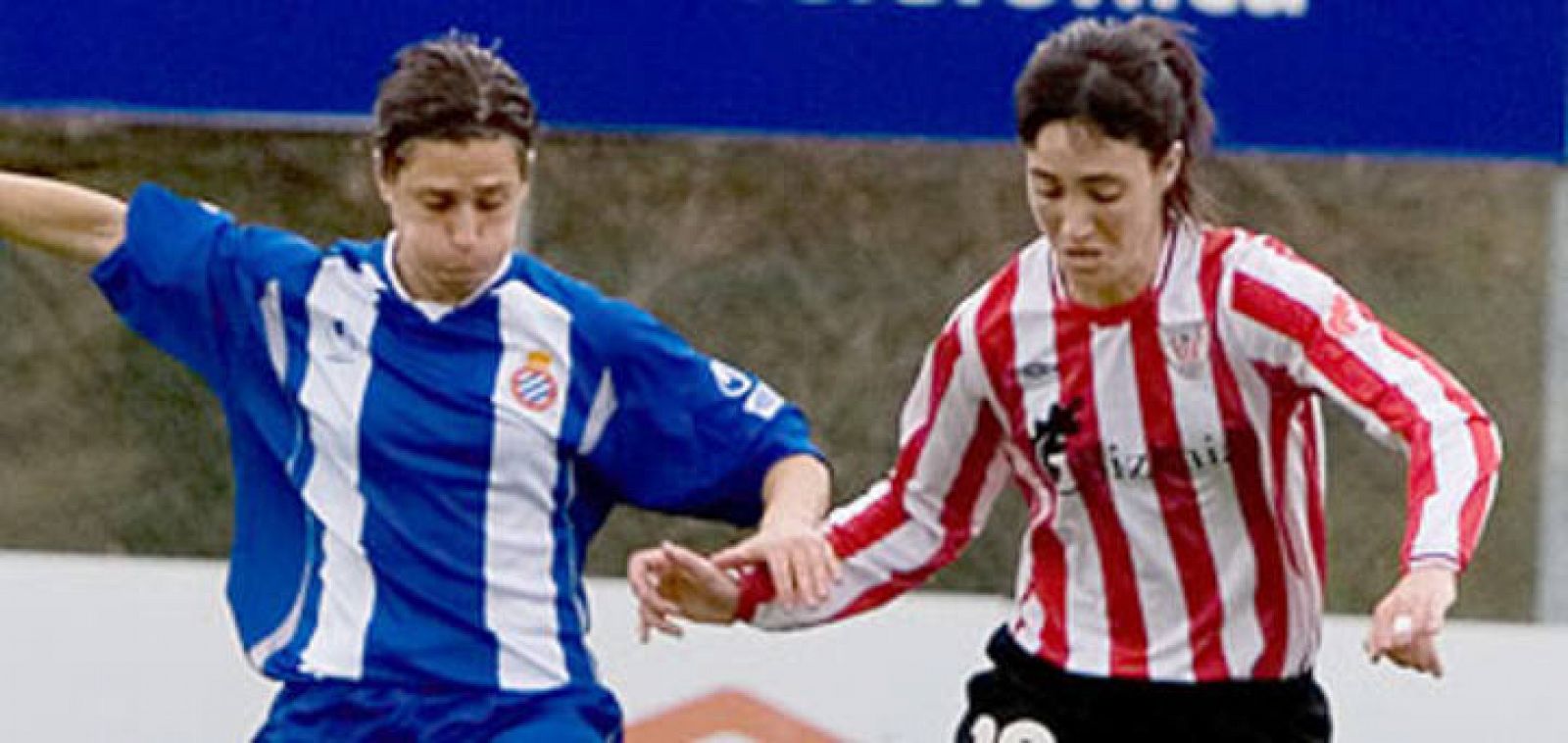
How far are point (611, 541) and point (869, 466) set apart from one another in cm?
64

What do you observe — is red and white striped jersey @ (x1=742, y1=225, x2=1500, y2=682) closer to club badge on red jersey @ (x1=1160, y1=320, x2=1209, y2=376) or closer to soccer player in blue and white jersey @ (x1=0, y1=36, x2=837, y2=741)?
club badge on red jersey @ (x1=1160, y1=320, x2=1209, y2=376)

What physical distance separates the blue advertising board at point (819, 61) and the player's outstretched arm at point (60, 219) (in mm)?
2236

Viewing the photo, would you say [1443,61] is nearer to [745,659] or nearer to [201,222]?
[745,659]

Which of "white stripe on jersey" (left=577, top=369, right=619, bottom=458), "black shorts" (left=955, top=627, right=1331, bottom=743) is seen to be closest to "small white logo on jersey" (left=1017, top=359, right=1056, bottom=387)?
"black shorts" (left=955, top=627, right=1331, bottom=743)

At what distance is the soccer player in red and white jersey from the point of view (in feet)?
11.9

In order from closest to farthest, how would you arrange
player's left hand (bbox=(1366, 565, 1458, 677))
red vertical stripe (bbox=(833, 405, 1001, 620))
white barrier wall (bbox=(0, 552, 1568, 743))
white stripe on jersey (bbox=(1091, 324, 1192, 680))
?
player's left hand (bbox=(1366, 565, 1458, 677))
white stripe on jersey (bbox=(1091, 324, 1192, 680))
red vertical stripe (bbox=(833, 405, 1001, 620))
white barrier wall (bbox=(0, 552, 1568, 743))

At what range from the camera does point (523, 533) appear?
3658 millimetres

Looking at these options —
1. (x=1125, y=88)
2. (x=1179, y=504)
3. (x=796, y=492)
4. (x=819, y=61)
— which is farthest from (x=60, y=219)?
(x=819, y=61)

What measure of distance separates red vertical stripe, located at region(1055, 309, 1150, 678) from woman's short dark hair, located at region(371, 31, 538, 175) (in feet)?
2.19

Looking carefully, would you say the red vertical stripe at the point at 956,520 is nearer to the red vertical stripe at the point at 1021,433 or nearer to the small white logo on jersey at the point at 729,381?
the red vertical stripe at the point at 1021,433

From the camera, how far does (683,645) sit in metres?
4.83

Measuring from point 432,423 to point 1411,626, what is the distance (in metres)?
1.14

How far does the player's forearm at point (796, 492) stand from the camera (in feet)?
11.6

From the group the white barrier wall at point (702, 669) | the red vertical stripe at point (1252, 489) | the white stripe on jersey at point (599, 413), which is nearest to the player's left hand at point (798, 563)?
the white stripe on jersey at point (599, 413)
